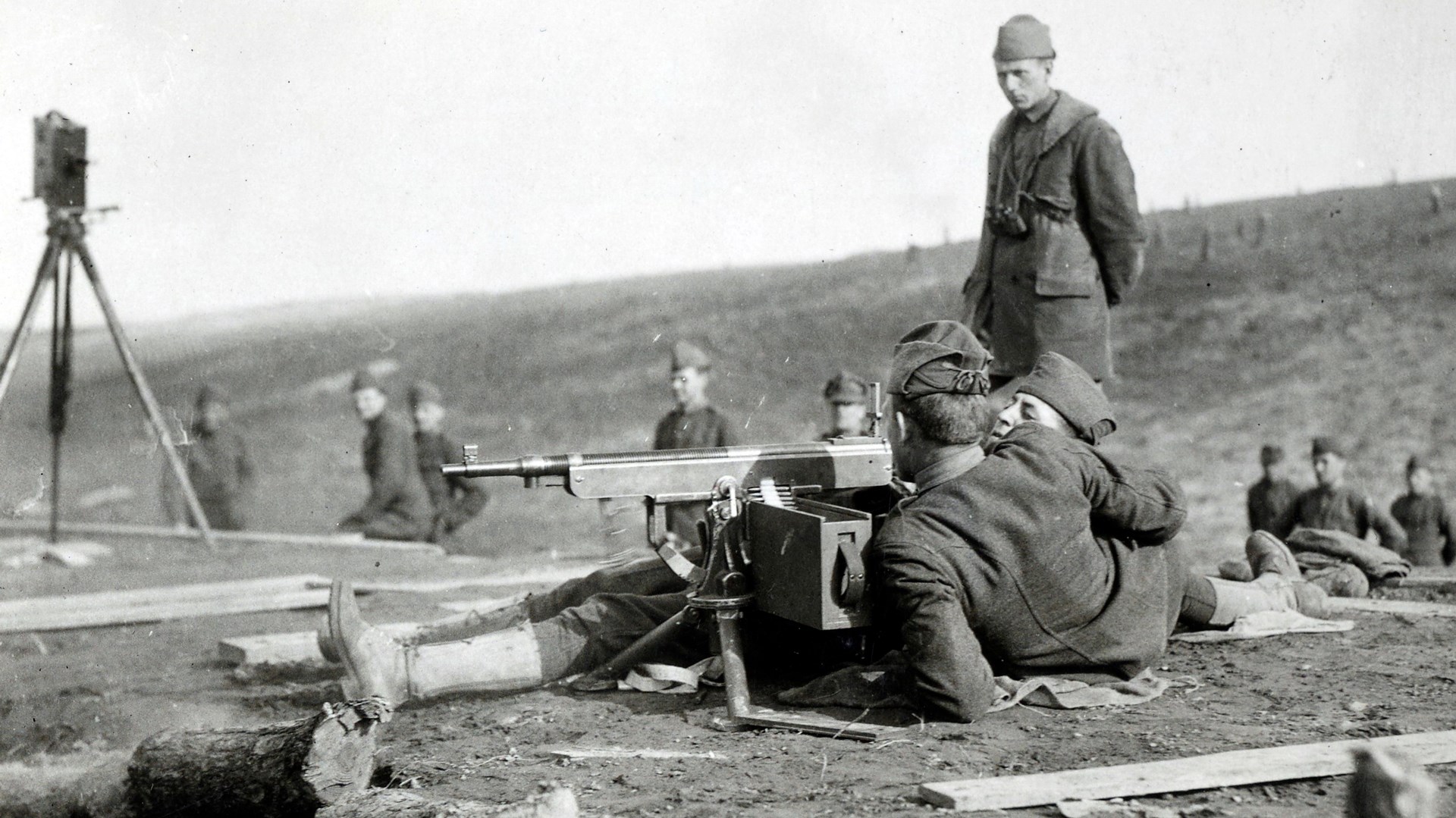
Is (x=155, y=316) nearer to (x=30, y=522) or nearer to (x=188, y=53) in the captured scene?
(x=30, y=522)

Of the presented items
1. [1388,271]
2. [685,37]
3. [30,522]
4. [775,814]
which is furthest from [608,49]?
[775,814]

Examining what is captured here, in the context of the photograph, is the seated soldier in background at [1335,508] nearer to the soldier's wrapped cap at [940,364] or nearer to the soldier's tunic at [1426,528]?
the soldier's tunic at [1426,528]

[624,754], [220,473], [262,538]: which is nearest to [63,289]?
[262,538]

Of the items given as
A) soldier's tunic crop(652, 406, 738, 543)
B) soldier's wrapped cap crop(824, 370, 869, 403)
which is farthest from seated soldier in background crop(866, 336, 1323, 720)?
soldier's tunic crop(652, 406, 738, 543)

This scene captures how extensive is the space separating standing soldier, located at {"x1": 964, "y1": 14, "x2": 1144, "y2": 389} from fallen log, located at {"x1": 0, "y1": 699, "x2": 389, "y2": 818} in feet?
13.8

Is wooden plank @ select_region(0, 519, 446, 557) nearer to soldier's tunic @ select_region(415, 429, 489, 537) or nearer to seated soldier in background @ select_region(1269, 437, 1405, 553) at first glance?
soldier's tunic @ select_region(415, 429, 489, 537)

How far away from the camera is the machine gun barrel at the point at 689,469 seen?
4949 millimetres

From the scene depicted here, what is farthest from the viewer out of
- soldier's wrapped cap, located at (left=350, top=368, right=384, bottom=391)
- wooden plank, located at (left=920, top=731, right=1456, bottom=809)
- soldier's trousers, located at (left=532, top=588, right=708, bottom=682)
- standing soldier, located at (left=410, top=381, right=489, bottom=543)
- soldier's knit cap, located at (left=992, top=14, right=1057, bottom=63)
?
soldier's wrapped cap, located at (left=350, top=368, right=384, bottom=391)

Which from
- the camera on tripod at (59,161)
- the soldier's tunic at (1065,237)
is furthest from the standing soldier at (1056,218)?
the camera on tripod at (59,161)

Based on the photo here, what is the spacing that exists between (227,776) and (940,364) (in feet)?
7.85

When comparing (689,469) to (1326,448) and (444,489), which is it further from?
(444,489)

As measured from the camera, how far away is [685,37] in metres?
14.4

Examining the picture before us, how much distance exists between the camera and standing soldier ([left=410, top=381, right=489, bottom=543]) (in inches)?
475

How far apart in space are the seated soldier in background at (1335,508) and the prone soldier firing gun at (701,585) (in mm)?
5337
